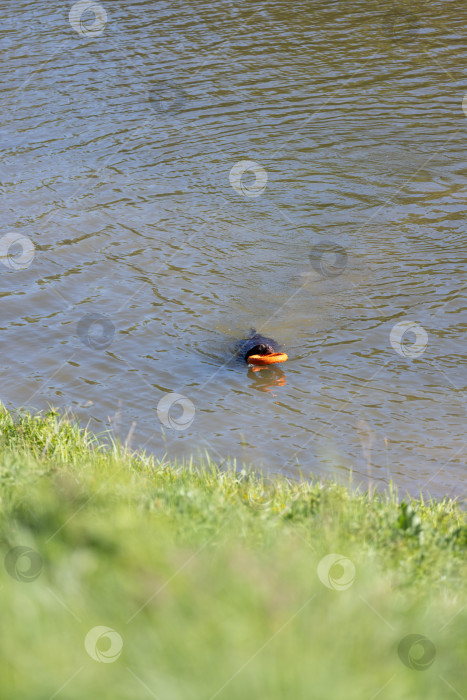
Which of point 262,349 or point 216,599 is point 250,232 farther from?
point 216,599

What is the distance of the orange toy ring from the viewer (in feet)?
27.1

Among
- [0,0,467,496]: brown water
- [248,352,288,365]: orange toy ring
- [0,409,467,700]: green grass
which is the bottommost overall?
[0,0,467,496]: brown water

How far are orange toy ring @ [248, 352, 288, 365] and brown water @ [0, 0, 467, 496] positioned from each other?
12 centimetres

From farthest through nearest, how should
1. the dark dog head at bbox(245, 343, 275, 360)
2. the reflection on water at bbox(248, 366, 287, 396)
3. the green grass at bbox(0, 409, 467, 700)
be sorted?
the dark dog head at bbox(245, 343, 275, 360)
the reflection on water at bbox(248, 366, 287, 396)
the green grass at bbox(0, 409, 467, 700)

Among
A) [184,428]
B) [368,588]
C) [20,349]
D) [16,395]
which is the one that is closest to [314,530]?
[368,588]

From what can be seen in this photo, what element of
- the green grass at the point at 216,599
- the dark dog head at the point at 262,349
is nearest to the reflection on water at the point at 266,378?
the dark dog head at the point at 262,349

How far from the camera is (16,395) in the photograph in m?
8.12

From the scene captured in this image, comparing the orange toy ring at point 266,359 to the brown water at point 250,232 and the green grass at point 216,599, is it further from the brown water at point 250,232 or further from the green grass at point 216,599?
the green grass at point 216,599

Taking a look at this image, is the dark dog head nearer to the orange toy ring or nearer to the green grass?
the orange toy ring

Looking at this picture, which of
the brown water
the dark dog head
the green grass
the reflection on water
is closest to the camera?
the green grass

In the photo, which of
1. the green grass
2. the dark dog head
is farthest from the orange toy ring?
the green grass

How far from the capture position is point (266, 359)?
27.2 feet

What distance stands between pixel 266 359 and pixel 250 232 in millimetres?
3421

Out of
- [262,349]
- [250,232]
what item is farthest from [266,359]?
[250,232]
